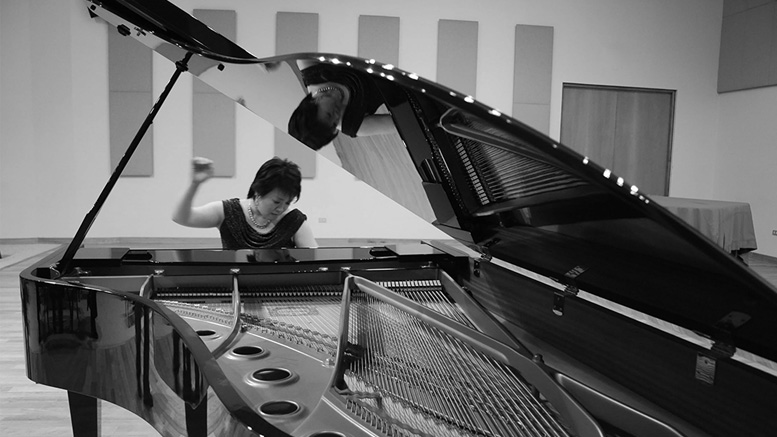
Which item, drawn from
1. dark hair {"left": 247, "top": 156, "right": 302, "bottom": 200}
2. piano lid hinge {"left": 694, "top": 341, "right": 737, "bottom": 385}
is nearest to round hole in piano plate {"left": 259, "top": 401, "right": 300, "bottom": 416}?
piano lid hinge {"left": 694, "top": 341, "right": 737, "bottom": 385}

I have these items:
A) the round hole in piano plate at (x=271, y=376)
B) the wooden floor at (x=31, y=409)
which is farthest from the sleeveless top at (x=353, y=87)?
the wooden floor at (x=31, y=409)

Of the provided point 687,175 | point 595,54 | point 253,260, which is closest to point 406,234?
point 595,54

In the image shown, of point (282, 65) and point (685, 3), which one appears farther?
point (685, 3)

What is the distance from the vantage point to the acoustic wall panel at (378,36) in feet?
20.8

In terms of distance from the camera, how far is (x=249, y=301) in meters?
1.92

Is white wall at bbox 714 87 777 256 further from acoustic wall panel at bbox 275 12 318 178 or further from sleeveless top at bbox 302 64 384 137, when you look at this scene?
sleeveless top at bbox 302 64 384 137

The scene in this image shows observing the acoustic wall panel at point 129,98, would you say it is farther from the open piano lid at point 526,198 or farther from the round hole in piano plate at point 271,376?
the round hole in piano plate at point 271,376

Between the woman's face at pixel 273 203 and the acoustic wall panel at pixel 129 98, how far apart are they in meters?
3.92

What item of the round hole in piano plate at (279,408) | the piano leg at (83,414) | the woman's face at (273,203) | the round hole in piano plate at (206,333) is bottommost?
the piano leg at (83,414)

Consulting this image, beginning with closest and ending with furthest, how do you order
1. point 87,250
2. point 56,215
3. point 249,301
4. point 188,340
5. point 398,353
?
1. point 188,340
2. point 398,353
3. point 249,301
4. point 87,250
5. point 56,215

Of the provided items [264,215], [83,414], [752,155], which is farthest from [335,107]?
[752,155]

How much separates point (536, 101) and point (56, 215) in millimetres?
5456

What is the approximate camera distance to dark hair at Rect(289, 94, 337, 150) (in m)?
1.27

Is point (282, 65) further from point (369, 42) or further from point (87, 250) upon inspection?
point (369, 42)
